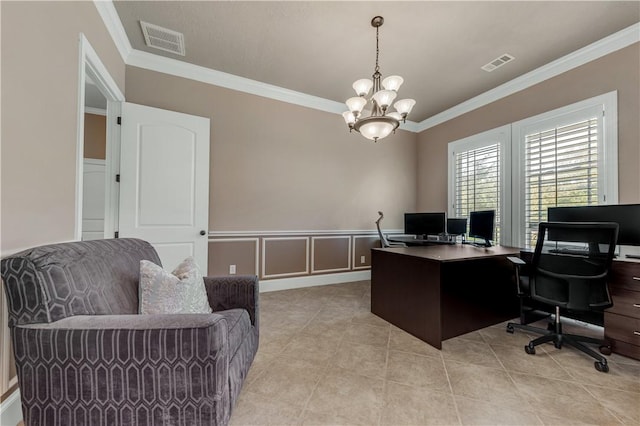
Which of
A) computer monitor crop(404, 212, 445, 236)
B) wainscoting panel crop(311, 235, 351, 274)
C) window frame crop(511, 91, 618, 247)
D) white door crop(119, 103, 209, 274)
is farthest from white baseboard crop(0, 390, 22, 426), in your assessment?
window frame crop(511, 91, 618, 247)

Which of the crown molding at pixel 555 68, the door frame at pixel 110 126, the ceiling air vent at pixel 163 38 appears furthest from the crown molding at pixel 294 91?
the door frame at pixel 110 126

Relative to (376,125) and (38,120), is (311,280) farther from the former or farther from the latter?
(38,120)

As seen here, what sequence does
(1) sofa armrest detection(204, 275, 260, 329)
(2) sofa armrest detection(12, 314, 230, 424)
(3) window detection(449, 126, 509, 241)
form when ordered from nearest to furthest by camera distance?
(2) sofa armrest detection(12, 314, 230, 424) → (1) sofa armrest detection(204, 275, 260, 329) → (3) window detection(449, 126, 509, 241)

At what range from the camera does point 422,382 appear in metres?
1.65

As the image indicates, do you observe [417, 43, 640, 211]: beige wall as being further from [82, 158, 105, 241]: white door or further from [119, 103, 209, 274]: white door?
[82, 158, 105, 241]: white door

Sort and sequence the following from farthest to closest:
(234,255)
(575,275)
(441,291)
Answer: (234,255) < (441,291) < (575,275)

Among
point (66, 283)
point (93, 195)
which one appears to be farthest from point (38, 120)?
point (93, 195)

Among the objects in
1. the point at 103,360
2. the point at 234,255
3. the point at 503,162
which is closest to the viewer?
the point at 103,360

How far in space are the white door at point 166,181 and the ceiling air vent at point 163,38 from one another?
69cm

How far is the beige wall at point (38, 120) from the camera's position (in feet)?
3.82

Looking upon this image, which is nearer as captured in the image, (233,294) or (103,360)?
(103,360)

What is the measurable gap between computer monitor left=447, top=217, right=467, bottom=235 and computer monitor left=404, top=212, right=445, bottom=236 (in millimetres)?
130

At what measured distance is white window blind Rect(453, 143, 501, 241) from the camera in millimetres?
3650

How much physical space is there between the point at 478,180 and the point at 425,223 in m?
→ 1.00
